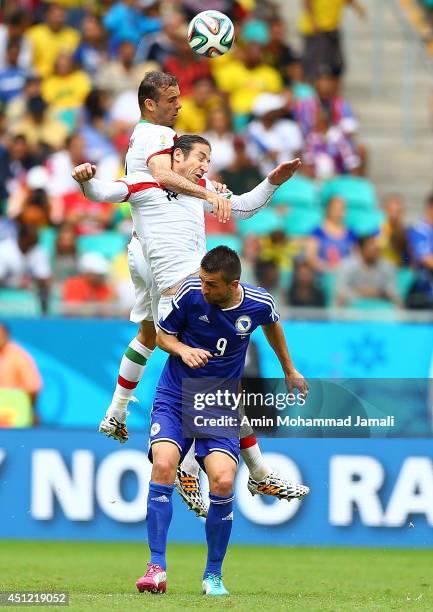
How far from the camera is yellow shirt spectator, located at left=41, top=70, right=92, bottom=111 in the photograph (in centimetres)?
1900

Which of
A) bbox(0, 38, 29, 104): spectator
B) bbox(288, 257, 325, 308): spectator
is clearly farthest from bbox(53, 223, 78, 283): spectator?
bbox(0, 38, 29, 104): spectator

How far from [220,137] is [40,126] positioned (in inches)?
88.1

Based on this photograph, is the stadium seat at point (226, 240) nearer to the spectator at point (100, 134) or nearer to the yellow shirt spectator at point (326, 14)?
the spectator at point (100, 134)

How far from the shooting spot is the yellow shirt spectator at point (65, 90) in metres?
19.0

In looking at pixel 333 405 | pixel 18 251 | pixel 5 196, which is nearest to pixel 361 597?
pixel 333 405

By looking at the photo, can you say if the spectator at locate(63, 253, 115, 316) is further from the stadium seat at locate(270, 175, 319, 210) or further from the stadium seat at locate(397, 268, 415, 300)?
the stadium seat at locate(397, 268, 415, 300)

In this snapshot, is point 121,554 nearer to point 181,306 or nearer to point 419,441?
point 419,441

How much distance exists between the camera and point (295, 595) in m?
9.52

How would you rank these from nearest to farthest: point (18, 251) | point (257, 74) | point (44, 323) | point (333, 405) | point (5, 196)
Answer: point (333, 405), point (44, 323), point (18, 251), point (5, 196), point (257, 74)

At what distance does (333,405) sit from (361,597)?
2.09 meters

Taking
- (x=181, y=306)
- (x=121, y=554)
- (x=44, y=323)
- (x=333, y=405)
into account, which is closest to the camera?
(x=181, y=306)

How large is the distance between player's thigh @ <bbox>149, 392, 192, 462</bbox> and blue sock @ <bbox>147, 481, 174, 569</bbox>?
0.77 feet

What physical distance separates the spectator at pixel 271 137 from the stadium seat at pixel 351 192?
0.62 m

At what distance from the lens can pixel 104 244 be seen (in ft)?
55.2
